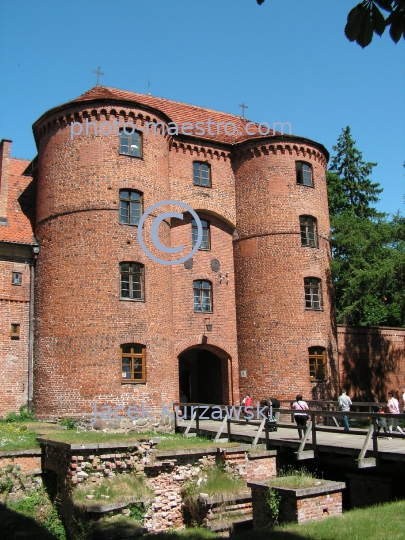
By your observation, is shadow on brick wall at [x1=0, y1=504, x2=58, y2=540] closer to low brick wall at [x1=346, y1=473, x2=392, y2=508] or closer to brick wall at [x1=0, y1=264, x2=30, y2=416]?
low brick wall at [x1=346, y1=473, x2=392, y2=508]

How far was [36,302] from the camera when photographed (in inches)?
799

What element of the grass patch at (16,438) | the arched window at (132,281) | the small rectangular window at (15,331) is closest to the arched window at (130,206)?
the arched window at (132,281)

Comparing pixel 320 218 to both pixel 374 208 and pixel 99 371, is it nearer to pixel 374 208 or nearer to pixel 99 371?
pixel 99 371

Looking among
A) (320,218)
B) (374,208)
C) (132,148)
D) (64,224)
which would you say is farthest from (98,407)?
(374,208)

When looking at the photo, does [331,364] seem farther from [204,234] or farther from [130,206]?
[130,206]

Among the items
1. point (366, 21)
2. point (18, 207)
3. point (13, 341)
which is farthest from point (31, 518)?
point (18, 207)

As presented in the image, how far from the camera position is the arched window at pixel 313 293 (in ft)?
75.9

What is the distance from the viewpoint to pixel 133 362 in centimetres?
1925

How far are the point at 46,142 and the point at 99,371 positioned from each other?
29.3ft

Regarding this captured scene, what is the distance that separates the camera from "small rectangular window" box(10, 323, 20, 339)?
1994cm

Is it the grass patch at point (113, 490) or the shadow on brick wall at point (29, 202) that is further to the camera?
the shadow on brick wall at point (29, 202)

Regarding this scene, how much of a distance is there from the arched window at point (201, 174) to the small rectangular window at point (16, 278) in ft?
26.4

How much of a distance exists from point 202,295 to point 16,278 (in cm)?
722

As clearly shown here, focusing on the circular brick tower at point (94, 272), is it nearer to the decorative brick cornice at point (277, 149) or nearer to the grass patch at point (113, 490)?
the decorative brick cornice at point (277, 149)
